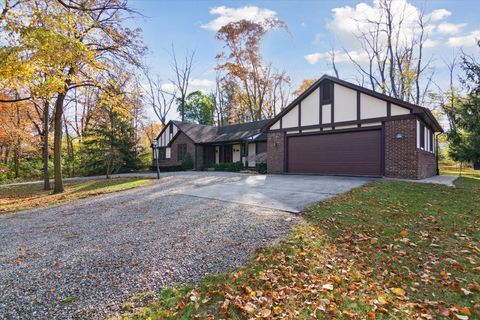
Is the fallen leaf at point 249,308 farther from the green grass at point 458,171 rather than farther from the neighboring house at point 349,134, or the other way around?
the green grass at point 458,171

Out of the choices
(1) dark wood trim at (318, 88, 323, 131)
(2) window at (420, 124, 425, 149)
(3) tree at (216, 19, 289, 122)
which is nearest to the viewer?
(2) window at (420, 124, 425, 149)

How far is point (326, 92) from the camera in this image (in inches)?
483

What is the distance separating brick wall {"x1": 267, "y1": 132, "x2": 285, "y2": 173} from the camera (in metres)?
14.0

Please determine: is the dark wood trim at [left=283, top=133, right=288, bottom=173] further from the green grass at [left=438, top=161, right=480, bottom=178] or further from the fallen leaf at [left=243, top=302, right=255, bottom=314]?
the green grass at [left=438, top=161, right=480, bottom=178]

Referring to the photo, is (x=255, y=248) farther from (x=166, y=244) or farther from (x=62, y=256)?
(x=62, y=256)

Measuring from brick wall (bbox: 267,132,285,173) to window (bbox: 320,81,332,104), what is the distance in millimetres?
2894

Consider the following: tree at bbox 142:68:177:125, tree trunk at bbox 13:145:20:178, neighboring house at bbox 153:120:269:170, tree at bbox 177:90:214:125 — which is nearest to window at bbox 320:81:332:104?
neighboring house at bbox 153:120:269:170

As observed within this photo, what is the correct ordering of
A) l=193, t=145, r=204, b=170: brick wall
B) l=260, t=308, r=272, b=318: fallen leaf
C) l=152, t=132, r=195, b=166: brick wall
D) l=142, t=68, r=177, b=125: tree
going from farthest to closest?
l=142, t=68, r=177, b=125: tree < l=152, t=132, r=195, b=166: brick wall < l=193, t=145, r=204, b=170: brick wall < l=260, t=308, r=272, b=318: fallen leaf

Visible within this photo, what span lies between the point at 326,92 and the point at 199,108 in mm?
26968

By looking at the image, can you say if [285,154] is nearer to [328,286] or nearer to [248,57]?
[328,286]

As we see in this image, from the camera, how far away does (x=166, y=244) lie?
13.2ft

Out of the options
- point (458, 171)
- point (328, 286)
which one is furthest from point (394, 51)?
point (328, 286)

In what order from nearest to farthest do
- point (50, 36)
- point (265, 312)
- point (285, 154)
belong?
point (265, 312)
point (50, 36)
point (285, 154)

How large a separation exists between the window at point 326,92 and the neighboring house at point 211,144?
644 cm
